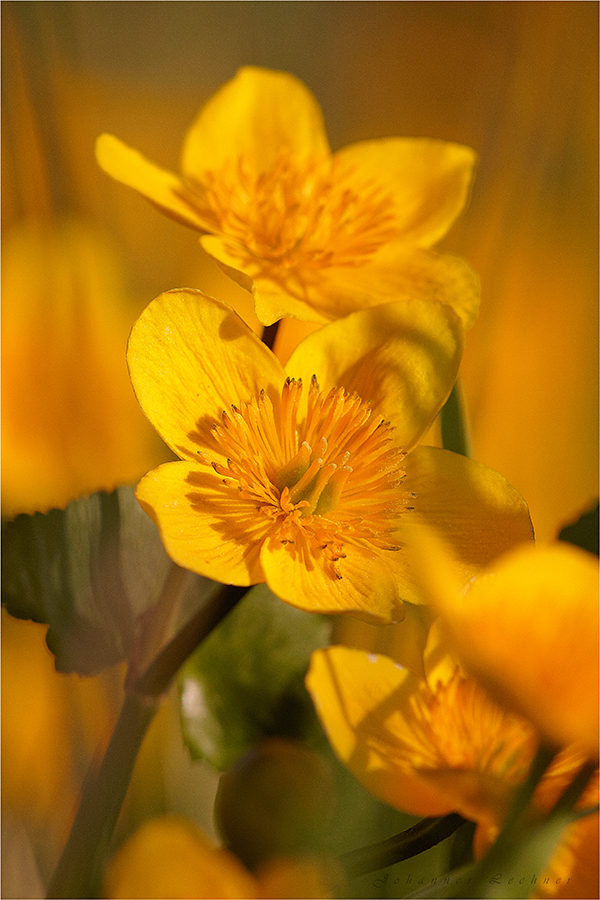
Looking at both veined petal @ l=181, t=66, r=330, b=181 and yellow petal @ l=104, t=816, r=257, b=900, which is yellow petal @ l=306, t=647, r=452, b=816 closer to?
yellow petal @ l=104, t=816, r=257, b=900

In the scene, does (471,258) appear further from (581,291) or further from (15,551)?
(15,551)

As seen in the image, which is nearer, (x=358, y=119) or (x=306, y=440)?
(x=306, y=440)

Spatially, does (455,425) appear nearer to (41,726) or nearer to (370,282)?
(370,282)

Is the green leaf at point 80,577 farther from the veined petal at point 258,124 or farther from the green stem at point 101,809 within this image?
the veined petal at point 258,124

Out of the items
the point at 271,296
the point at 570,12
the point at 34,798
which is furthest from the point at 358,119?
the point at 34,798

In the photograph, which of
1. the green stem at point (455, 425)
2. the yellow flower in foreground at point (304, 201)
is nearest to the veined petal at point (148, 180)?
the yellow flower in foreground at point (304, 201)

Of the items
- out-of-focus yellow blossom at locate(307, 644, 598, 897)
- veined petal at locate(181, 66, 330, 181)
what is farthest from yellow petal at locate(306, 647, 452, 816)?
veined petal at locate(181, 66, 330, 181)

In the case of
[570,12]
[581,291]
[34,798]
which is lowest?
[34,798]
